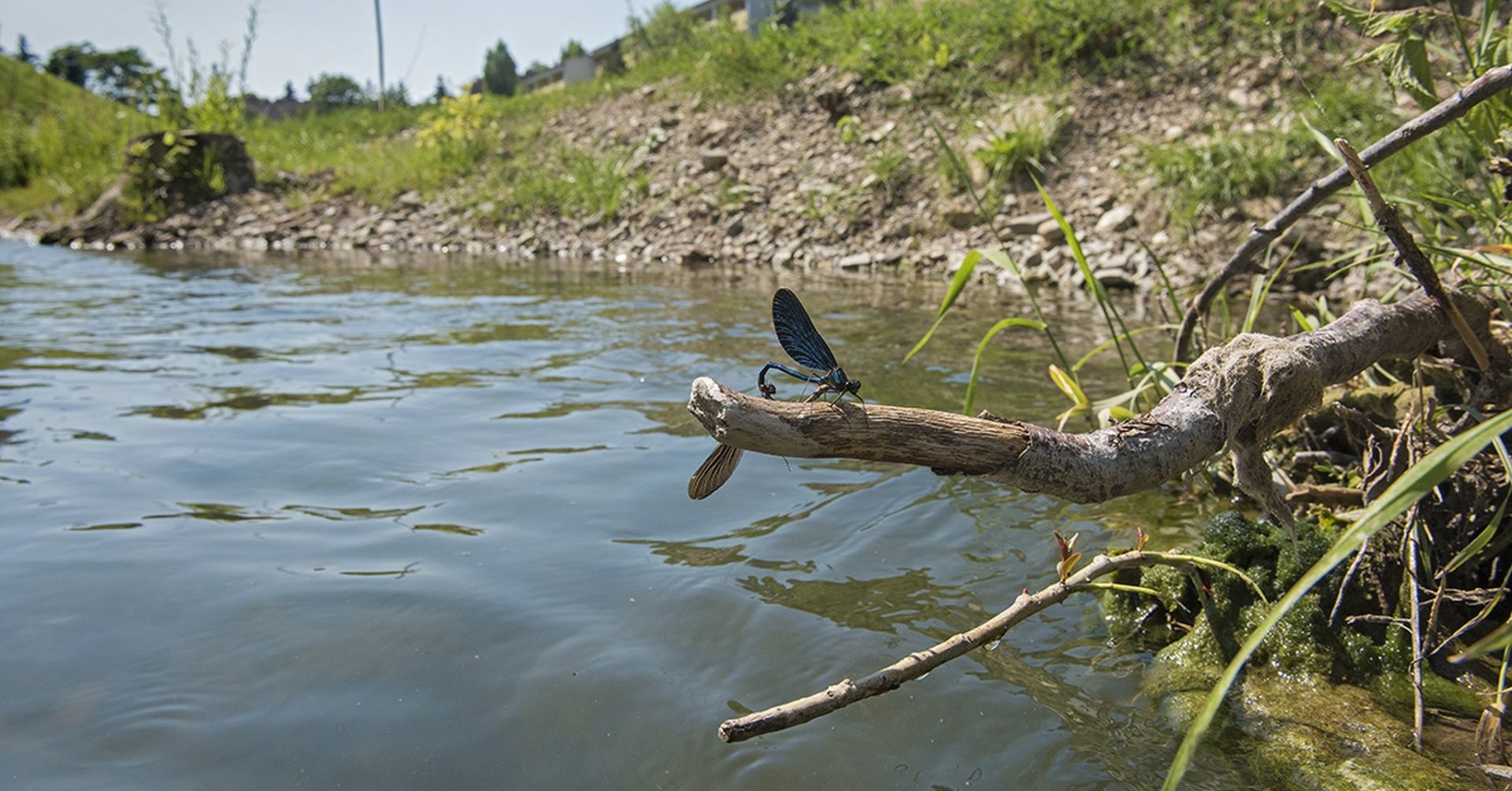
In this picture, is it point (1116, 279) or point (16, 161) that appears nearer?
point (1116, 279)

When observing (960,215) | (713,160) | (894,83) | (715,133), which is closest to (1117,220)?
(960,215)

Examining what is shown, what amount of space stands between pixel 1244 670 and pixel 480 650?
61.5 inches

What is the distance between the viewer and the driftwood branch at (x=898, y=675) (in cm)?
111

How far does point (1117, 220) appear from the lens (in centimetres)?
813

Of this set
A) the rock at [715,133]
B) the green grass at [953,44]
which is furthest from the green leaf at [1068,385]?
the rock at [715,133]

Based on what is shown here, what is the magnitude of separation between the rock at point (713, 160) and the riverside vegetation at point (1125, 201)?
0.07m

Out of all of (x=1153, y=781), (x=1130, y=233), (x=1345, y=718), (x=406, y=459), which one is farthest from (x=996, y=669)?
(x=1130, y=233)

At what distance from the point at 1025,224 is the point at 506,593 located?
711 cm

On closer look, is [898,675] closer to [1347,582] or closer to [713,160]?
[1347,582]

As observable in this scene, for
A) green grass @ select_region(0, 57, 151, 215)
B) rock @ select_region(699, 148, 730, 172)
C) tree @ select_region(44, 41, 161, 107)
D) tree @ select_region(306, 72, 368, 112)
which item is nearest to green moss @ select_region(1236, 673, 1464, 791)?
rock @ select_region(699, 148, 730, 172)

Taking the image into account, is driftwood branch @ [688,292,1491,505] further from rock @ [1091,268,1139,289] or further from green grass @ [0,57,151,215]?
green grass @ [0,57,151,215]

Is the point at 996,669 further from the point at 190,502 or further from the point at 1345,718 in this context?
the point at 190,502

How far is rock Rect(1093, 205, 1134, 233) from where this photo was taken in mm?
8133

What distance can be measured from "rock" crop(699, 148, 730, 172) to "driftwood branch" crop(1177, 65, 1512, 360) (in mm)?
9351
